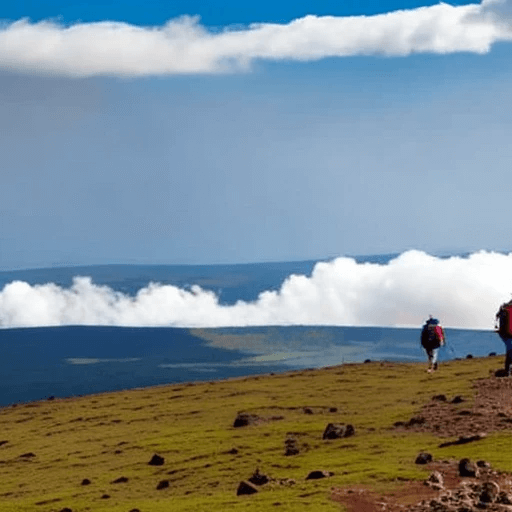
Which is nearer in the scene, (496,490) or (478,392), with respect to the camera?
(496,490)

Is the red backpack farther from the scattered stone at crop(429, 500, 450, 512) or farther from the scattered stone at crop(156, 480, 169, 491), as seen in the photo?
the scattered stone at crop(429, 500, 450, 512)

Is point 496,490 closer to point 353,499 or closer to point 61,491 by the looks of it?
point 353,499

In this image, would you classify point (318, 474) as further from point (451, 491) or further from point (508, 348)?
point (508, 348)

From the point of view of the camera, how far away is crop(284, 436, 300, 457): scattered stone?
3909 centimetres

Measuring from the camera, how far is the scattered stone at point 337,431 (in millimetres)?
41469

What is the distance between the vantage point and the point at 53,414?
231ft

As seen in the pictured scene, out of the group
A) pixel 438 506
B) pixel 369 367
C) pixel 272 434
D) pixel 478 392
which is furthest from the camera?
pixel 369 367

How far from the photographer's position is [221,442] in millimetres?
45531

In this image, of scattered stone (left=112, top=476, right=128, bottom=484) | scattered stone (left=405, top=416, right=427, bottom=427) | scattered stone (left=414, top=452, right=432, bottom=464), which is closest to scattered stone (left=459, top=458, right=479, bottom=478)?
scattered stone (left=414, top=452, right=432, bottom=464)

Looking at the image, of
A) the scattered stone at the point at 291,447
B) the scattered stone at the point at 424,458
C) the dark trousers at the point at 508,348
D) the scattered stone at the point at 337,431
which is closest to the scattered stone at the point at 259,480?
the scattered stone at the point at 424,458

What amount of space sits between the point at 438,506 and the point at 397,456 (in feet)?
28.6

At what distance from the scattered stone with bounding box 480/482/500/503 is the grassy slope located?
11.0 feet

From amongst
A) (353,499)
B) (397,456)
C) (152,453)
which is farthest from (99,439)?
(353,499)

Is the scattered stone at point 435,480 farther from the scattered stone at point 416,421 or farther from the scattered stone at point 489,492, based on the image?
the scattered stone at point 416,421
